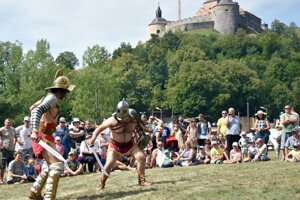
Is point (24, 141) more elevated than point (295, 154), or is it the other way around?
A: point (24, 141)

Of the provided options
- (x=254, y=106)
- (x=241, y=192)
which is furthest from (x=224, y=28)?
(x=241, y=192)

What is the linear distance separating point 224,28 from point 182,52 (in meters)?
41.6

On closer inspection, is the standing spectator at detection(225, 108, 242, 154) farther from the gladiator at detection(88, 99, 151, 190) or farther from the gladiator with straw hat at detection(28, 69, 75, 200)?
the gladiator with straw hat at detection(28, 69, 75, 200)

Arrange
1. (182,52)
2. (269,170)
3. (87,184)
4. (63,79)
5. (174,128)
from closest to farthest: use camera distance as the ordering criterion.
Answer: (63,79) < (87,184) < (269,170) < (174,128) < (182,52)

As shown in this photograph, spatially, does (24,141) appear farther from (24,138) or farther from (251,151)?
(251,151)

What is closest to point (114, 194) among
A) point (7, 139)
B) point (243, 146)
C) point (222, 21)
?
point (7, 139)

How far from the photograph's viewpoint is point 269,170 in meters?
13.1

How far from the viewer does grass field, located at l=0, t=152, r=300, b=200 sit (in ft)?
30.6

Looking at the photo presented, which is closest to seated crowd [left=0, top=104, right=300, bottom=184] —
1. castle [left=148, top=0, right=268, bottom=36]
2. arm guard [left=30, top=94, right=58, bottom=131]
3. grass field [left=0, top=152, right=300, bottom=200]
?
grass field [left=0, top=152, right=300, bottom=200]

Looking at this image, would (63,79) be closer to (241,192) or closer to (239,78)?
(241,192)

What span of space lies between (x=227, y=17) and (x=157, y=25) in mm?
Answer: 27188

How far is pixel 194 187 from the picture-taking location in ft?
33.9

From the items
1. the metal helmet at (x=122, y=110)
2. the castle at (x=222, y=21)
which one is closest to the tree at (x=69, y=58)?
the castle at (x=222, y=21)

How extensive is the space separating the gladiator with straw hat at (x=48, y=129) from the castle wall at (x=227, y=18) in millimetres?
131730
